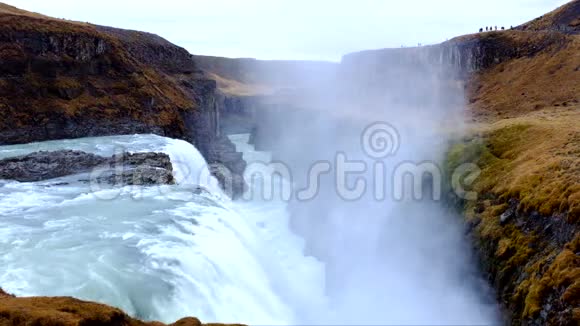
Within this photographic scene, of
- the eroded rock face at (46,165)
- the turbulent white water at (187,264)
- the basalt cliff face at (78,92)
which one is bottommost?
the turbulent white water at (187,264)

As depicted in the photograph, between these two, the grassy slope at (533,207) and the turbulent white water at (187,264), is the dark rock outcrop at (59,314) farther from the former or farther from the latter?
the grassy slope at (533,207)

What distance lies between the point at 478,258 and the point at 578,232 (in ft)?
21.9

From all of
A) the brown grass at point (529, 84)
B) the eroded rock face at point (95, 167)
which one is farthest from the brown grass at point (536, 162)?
the eroded rock face at point (95, 167)

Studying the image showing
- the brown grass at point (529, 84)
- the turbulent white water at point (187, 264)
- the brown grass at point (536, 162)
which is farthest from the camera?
the brown grass at point (529, 84)

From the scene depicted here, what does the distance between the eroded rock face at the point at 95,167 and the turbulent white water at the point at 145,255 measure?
3.48 ft

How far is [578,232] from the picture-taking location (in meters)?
17.1

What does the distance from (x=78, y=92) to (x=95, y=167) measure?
21.5 metres

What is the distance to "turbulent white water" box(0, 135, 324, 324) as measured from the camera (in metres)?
13.9

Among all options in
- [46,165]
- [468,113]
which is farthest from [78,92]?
[468,113]

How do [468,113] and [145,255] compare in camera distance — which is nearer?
[145,255]

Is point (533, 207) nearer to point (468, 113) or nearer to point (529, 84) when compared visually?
point (468, 113)

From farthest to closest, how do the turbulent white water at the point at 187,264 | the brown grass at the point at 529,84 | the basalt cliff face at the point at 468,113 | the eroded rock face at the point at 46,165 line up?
the brown grass at the point at 529,84 < the eroded rock face at the point at 46,165 < the basalt cliff face at the point at 468,113 < the turbulent white water at the point at 187,264

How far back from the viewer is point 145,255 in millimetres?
16406

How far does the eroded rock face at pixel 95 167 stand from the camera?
26375 millimetres
